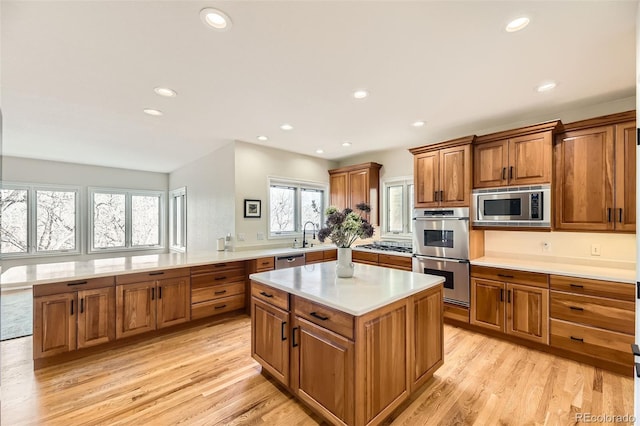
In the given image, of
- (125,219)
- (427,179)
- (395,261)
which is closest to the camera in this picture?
(427,179)

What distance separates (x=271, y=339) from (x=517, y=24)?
110 inches

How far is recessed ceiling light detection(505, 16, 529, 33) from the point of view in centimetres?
159

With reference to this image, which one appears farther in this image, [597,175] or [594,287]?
[597,175]

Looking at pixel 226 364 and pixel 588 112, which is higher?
pixel 588 112

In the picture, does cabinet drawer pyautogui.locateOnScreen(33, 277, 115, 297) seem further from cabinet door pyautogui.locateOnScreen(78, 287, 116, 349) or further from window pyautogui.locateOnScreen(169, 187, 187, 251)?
window pyautogui.locateOnScreen(169, 187, 187, 251)

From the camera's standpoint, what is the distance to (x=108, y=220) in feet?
20.7

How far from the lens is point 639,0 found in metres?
1.45

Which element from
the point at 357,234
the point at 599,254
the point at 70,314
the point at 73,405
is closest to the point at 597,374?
the point at 599,254

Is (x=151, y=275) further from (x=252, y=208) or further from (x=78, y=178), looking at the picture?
(x=78, y=178)

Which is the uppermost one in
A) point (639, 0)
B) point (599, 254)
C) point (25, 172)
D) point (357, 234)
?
point (639, 0)

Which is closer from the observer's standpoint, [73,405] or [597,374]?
[73,405]

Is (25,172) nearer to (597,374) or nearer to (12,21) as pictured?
(12,21)

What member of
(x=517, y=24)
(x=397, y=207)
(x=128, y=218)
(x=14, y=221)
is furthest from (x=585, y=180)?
(x=14, y=221)

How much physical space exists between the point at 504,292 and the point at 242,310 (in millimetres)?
3416
